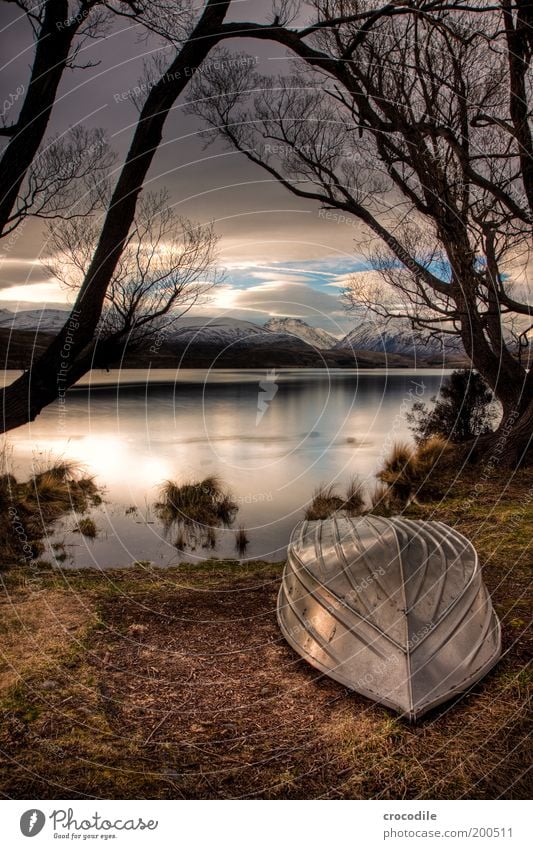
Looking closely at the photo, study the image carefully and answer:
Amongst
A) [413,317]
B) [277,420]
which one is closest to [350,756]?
[413,317]

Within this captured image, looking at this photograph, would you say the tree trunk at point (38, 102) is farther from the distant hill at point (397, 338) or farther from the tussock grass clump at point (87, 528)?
the distant hill at point (397, 338)

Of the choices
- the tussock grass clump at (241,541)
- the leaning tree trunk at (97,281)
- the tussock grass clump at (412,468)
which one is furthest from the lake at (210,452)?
the leaning tree trunk at (97,281)

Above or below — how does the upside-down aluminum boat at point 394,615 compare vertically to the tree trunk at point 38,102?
below

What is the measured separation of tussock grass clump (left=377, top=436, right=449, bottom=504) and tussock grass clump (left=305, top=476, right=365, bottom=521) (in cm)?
68

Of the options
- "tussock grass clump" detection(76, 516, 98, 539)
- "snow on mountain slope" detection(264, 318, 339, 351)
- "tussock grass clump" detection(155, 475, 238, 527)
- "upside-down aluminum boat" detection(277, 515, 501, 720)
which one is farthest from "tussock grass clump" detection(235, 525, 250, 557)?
"snow on mountain slope" detection(264, 318, 339, 351)

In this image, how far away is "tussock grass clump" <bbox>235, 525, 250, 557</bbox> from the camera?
10.7 m

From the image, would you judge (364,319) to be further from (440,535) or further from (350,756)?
(350,756)

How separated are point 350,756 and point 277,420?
2107 centimetres

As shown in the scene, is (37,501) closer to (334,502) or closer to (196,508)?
(196,508)

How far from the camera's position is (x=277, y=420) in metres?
25.4

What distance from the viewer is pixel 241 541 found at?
434 inches

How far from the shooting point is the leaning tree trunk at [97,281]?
6035mm
